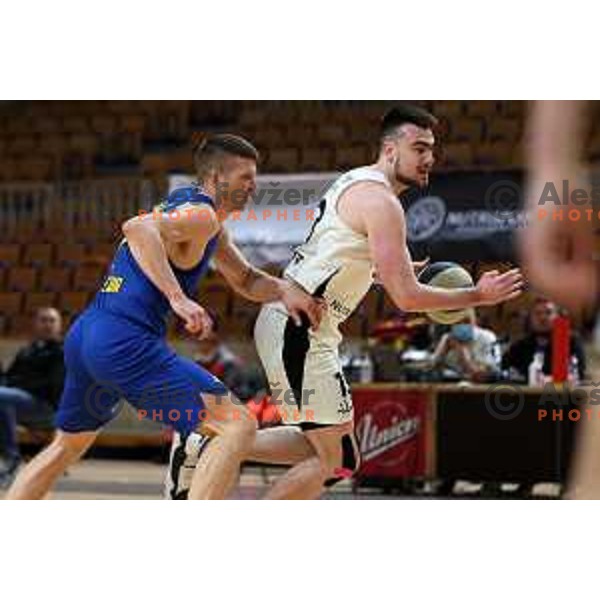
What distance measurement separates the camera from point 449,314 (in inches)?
266

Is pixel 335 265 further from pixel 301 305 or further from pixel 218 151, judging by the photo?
pixel 218 151

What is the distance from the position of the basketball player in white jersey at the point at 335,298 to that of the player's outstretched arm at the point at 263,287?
0.17ft

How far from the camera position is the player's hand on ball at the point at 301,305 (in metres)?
5.82

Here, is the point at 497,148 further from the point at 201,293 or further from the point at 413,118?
the point at 413,118

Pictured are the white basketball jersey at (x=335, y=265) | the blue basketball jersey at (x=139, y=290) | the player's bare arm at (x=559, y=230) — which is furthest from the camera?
the player's bare arm at (x=559, y=230)

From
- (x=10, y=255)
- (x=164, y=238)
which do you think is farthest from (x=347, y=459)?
(x=10, y=255)

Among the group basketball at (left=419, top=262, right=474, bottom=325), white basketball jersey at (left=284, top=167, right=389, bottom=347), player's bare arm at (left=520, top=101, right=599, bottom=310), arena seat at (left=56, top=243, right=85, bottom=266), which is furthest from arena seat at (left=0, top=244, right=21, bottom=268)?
white basketball jersey at (left=284, top=167, right=389, bottom=347)

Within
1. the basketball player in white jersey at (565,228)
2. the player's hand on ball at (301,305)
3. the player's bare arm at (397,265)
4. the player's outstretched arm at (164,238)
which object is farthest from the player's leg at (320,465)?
the basketball player in white jersey at (565,228)

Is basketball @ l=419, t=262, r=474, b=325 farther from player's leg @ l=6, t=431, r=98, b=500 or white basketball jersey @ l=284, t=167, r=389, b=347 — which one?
player's leg @ l=6, t=431, r=98, b=500

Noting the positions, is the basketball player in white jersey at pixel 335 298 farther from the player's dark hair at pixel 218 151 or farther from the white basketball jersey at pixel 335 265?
the player's dark hair at pixel 218 151

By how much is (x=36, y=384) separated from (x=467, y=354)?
3227 millimetres

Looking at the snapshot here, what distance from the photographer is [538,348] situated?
10.6 metres
